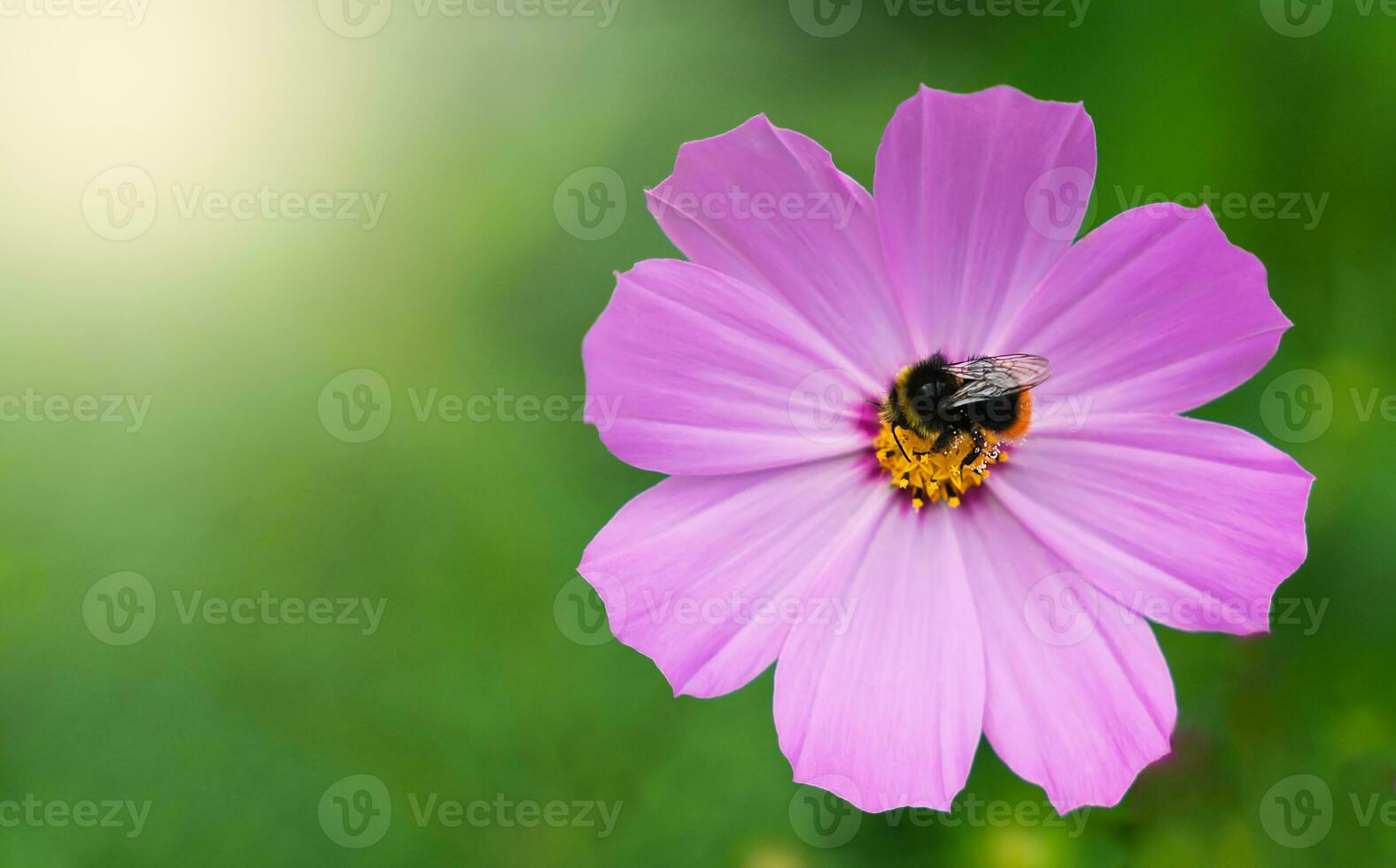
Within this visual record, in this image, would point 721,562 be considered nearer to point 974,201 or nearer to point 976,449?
point 976,449

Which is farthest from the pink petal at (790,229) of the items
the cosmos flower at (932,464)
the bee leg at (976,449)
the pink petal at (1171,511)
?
the pink petal at (1171,511)

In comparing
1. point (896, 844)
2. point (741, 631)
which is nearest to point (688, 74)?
point (741, 631)

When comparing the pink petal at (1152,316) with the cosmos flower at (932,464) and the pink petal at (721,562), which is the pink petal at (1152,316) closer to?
the cosmos flower at (932,464)

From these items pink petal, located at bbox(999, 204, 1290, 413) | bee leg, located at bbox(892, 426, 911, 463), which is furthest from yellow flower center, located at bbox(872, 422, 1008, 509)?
pink petal, located at bbox(999, 204, 1290, 413)

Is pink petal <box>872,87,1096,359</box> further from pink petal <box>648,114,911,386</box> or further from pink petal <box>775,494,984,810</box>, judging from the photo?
pink petal <box>775,494,984,810</box>

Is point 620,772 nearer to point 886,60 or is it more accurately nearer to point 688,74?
point 688,74
